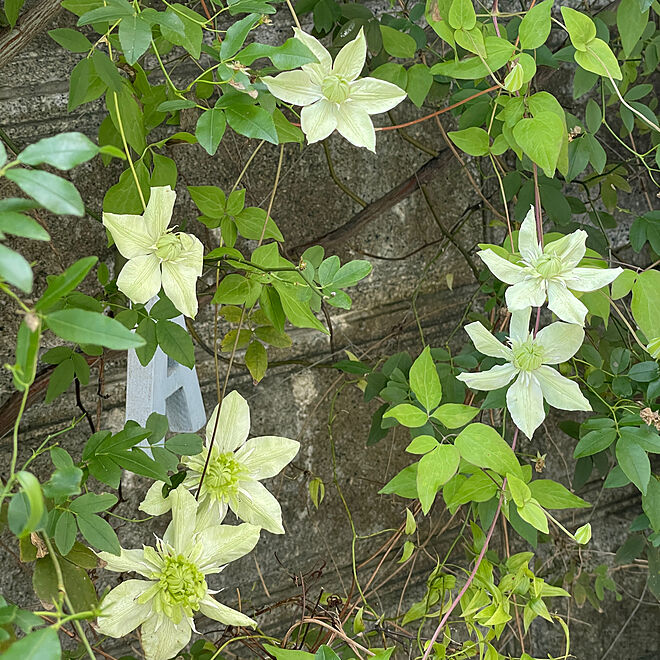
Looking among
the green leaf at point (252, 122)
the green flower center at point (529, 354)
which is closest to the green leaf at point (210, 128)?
the green leaf at point (252, 122)

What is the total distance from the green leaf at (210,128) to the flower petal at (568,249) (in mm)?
A: 302

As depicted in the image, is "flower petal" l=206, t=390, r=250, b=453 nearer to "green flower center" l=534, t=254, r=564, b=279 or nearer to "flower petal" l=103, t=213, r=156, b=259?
"flower petal" l=103, t=213, r=156, b=259

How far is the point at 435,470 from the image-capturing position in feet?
2.02

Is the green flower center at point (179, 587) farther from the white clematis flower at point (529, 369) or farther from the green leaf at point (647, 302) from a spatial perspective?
the green leaf at point (647, 302)

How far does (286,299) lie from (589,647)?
1153 mm

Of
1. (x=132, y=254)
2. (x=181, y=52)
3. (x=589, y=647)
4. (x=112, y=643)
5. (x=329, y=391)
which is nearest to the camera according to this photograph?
(x=132, y=254)

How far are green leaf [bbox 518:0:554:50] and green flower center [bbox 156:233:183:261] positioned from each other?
35 centimetres

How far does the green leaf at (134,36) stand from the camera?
500 mm

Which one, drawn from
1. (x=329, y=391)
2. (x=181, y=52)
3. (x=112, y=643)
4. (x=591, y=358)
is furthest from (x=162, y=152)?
(x=112, y=643)

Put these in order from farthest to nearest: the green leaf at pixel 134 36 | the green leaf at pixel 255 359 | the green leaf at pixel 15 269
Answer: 1. the green leaf at pixel 255 359
2. the green leaf at pixel 134 36
3. the green leaf at pixel 15 269

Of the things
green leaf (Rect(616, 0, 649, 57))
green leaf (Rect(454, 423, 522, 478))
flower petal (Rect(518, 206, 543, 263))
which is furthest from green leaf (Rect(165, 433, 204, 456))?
green leaf (Rect(616, 0, 649, 57))

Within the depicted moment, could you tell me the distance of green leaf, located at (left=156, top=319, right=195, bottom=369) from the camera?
2.25 ft

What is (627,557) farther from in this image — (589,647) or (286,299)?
(286,299)

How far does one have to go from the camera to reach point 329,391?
1138mm
